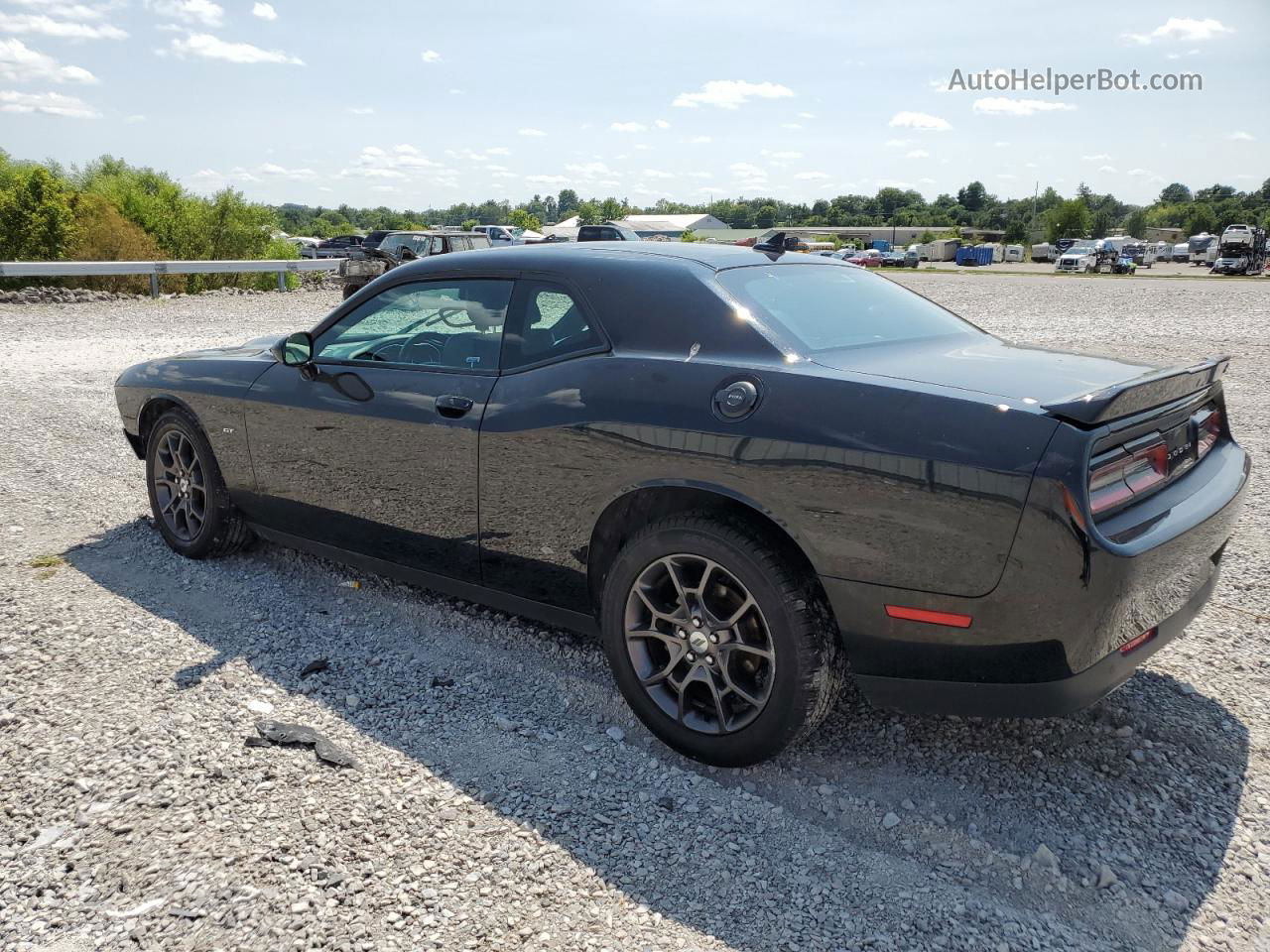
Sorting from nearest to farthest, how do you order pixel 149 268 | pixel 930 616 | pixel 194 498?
1. pixel 930 616
2. pixel 194 498
3. pixel 149 268

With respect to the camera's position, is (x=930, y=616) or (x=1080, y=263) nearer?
(x=930, y=616)

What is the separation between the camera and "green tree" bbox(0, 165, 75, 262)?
3019 centimetres

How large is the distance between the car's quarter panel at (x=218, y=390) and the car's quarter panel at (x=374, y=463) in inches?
3.8

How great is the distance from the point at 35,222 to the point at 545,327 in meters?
33.4

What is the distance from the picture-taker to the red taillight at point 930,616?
2516mm

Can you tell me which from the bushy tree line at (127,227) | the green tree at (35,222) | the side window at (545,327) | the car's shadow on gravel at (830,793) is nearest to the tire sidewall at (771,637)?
the car's shadow on gravel at (830,793)

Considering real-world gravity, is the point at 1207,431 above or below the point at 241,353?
below

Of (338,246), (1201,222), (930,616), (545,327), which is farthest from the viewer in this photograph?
(1201,222)

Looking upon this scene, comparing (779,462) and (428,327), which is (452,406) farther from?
(779,462)

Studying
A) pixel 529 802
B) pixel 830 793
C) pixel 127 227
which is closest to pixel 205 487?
pixel 529 802

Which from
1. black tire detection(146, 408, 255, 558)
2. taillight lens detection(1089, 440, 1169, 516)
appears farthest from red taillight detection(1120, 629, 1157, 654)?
black tire detection(146, 408, 255, 558)

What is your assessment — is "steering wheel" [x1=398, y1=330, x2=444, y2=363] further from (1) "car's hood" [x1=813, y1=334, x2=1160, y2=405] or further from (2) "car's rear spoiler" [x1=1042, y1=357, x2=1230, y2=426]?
(2) "car's rear spoiler" [x1=1042, y1=357, x2=1230, y2=426]

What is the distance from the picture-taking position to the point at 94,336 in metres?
14.1

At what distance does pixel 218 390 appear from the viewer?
4.55 meters
